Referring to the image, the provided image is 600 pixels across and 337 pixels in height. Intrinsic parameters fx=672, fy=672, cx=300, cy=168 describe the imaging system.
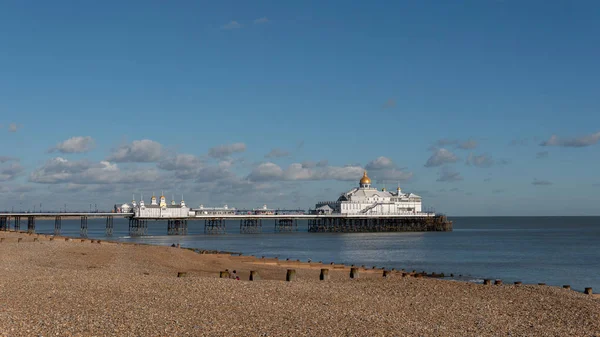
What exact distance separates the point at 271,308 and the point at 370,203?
100249 millimetres

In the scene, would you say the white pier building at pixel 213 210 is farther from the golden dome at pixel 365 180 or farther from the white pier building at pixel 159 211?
the golden dome at pixel 365 180

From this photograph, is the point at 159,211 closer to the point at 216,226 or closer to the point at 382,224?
the point at 216,226

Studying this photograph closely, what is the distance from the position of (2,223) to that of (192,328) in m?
90.5

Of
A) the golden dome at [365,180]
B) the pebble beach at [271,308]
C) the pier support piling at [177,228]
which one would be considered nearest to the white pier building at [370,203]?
the golden dome at [365,180]

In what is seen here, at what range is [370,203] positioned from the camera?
379ft

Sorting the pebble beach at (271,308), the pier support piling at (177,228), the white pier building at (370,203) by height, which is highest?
the white pier building at (370,203)

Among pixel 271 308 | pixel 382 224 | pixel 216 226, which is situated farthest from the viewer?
pixel 382 224

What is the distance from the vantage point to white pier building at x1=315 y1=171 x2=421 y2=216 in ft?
373

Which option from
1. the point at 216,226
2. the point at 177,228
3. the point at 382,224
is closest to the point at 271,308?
the point at 177,228

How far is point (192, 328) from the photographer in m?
13.3

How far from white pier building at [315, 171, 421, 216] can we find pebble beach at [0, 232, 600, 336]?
8909 centimetres

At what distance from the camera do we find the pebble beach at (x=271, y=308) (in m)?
13.4

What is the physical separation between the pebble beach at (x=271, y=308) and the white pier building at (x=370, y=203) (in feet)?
292

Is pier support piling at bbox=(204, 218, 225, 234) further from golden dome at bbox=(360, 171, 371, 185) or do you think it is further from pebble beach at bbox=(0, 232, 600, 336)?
pebble beach at bbox=(0, 232, 600, 336)
